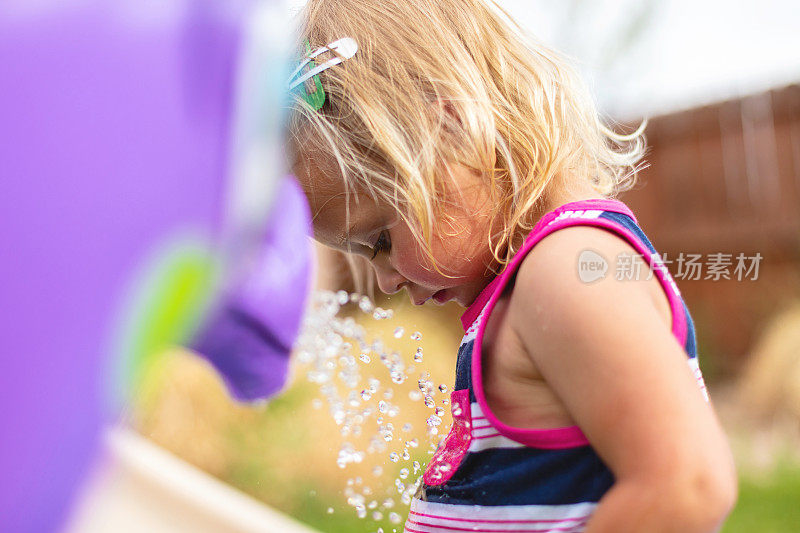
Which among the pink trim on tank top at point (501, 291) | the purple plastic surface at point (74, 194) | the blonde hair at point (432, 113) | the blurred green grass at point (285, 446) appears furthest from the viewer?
the blurred green grass at point (285, 446)

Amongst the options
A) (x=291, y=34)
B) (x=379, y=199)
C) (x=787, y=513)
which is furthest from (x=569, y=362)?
(x=787, y=513)

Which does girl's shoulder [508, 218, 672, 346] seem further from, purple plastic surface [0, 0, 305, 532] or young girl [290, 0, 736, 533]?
purple plastic surface [0, 0, 305, 532]

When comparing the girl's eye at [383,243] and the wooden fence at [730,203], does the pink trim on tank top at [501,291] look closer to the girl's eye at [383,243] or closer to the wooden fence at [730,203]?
the girl's eye at [383,243]

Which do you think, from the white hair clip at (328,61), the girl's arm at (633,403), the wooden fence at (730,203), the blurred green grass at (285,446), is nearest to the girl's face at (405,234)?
the white hair clip at (328,61)

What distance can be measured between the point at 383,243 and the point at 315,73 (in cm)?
23

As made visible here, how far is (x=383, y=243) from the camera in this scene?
1.04 metres

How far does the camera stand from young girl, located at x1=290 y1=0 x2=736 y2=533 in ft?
2.40

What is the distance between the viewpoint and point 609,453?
75 centimetres

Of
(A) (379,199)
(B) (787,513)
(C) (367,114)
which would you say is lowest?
(B) (787,513)

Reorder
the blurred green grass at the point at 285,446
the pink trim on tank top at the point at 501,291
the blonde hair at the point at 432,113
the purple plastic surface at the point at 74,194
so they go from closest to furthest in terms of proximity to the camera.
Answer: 1. the purple plastic surface at the point at 74,194
2. the pink trim on tank top at the point at 501,291
3. the blonde hair at the point at 432,113
4. the blurred green grass at the point at 285,446

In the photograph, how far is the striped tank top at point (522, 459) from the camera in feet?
2.80

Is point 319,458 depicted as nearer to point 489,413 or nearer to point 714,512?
point 489,413

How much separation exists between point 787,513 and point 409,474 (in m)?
1.88

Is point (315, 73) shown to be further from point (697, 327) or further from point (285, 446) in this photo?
point (697, 327)
